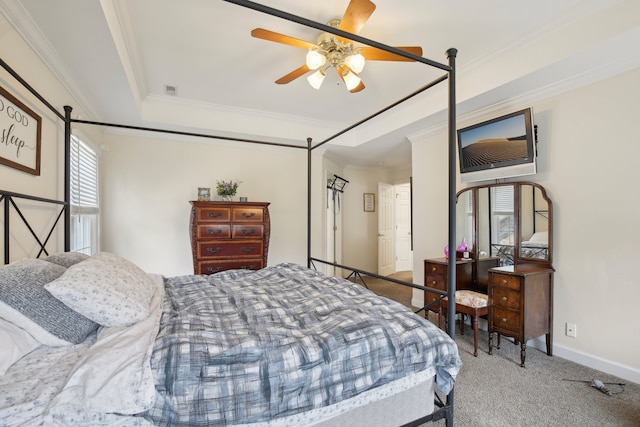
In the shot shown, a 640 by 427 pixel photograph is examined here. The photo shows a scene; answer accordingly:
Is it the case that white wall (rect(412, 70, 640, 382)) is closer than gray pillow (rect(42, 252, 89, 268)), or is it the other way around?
gray pillow (rect(42, 252, 89, 268))

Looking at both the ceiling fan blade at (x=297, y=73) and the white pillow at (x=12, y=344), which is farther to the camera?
the ceiling fan blade at (x=297, y=73)

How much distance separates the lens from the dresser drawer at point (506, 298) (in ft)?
8.27

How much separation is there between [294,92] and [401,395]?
10.2 feet

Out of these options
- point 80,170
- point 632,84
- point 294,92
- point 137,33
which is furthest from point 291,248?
point 632,84

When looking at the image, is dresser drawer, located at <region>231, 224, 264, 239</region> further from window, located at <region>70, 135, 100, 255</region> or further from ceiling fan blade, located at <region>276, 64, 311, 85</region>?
ceiling fan blade, located at <region>276, 64, 311, 85</region>

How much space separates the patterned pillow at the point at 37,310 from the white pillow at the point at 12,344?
16 millimetres

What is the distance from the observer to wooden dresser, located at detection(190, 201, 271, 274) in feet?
11.9

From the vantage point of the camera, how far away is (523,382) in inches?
87.6

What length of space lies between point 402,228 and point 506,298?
4.40 meters

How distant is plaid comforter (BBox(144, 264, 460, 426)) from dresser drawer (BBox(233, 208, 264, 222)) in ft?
6.78

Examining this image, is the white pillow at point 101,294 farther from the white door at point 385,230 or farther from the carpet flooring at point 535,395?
the white door at point 385,230

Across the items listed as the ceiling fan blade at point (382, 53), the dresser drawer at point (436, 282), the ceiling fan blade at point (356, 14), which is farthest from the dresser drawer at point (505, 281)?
the ceiling fan blade at point (356, 14)

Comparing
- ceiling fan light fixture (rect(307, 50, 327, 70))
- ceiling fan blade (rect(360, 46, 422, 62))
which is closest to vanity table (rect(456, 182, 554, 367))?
ceiling fan blade (rect(360, 46, 422, 62))

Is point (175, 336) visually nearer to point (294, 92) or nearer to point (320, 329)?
point (320, 329)
